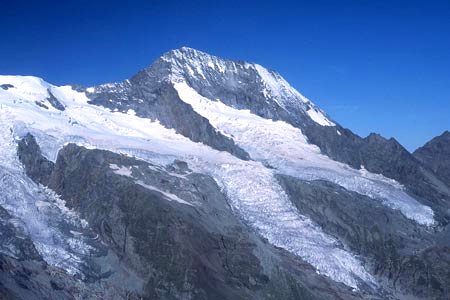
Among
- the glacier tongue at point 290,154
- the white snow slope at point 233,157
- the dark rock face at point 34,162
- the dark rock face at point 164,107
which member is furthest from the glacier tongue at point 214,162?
the glacier tongue at point 290,154

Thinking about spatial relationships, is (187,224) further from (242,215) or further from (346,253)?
(346,253)

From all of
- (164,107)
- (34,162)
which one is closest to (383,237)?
(164,107)

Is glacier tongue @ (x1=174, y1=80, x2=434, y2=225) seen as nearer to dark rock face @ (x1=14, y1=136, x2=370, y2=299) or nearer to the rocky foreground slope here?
the rocky foreground slope

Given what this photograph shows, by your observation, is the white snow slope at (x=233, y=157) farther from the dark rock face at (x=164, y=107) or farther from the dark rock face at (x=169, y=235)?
the dark rock face at (x=169, y=235)

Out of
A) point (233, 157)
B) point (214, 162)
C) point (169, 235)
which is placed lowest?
point (169, 235)

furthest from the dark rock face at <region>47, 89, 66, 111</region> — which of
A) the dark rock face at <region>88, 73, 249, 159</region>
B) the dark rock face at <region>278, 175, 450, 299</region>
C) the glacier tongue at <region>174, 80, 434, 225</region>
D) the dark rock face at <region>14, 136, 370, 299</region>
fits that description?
the dark rock face at <region>278, 175, 450, 299</region>

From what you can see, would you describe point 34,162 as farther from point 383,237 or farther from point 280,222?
point 383,237
